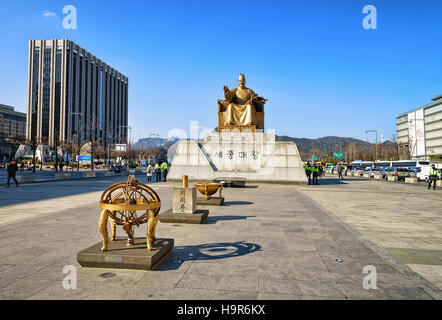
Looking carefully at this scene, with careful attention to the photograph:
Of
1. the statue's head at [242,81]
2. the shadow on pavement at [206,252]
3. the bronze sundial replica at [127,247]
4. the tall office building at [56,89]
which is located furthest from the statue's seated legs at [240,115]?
the tall office building at [56,89]

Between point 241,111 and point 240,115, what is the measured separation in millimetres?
334

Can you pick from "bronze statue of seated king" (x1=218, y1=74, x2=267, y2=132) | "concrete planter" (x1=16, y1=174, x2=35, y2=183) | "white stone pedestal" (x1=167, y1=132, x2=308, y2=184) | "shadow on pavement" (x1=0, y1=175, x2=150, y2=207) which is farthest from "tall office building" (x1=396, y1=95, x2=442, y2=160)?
"concrete planter" (x1=16, y1=174, x2=35, y2=183)

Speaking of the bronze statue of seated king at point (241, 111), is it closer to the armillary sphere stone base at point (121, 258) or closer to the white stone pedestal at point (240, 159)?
the white stone pedestal at point (240, 159)

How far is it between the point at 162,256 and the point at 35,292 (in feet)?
5.38

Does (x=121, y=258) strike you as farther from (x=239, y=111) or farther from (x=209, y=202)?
(x=239, y=111)

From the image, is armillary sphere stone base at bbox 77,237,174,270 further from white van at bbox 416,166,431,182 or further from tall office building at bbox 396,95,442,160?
tall office building at bbox 396,95,442,160

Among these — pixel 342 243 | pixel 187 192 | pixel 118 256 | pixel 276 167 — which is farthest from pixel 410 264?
pixel 276 167

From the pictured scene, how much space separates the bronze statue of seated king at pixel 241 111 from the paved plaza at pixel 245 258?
1470cm

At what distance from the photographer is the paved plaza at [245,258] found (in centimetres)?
337

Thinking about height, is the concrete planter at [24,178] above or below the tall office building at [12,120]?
below

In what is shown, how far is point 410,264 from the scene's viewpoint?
14.8 feet

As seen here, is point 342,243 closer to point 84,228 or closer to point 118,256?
point 118,256

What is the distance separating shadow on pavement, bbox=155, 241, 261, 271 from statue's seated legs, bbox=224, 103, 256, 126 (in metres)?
17.6

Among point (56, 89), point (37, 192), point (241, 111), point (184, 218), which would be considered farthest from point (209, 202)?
point (56, 89)
